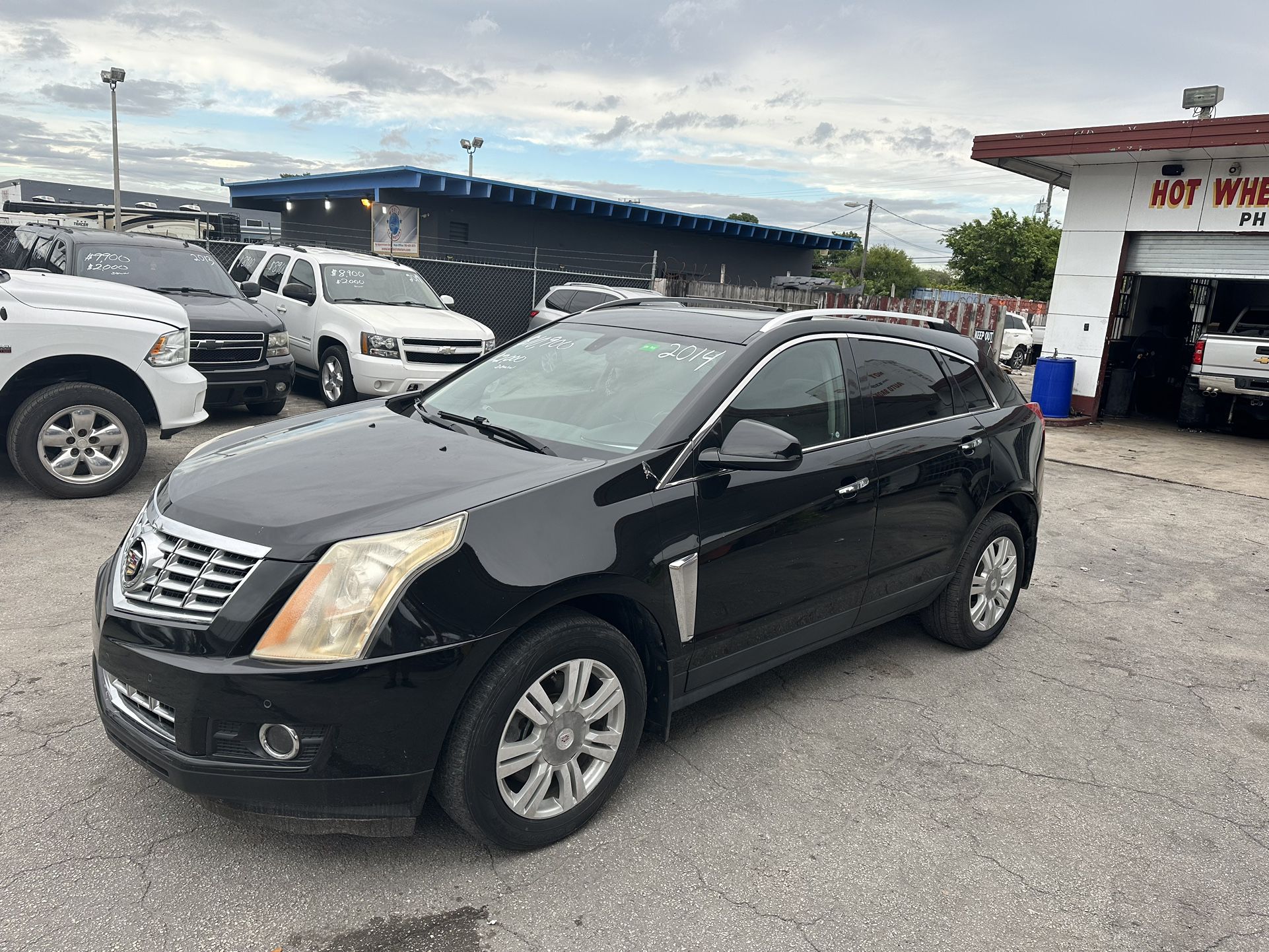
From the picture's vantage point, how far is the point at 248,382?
9016 mm

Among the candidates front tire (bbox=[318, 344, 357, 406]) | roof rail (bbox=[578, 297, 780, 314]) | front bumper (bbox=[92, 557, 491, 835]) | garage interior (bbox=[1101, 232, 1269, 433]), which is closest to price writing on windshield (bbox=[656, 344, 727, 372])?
roof rail (bbox=[578, 297, 780, 314])

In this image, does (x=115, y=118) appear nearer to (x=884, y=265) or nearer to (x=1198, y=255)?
(x=1198, y=255)

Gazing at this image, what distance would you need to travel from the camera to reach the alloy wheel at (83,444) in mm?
6395

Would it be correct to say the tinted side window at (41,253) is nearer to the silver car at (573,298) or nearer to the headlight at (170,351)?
the headlight at (170,351)

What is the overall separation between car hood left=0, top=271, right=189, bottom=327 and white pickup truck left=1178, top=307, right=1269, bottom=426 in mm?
13555

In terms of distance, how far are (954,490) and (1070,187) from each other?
1276cm

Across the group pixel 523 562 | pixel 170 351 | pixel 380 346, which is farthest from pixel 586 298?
pixel 523 562

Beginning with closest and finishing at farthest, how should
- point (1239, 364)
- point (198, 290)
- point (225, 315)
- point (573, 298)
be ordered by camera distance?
point (225, 315) < point (198, 290) < point (1239, 364) < point (573, 298)

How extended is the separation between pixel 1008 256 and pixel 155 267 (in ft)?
180

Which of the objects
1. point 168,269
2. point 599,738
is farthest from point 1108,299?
point 599,738

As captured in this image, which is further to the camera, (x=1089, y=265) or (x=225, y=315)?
(x=1089, y=265)

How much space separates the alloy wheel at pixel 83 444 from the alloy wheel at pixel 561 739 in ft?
16.8

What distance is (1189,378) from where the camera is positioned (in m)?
15.1

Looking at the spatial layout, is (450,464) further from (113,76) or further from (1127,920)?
(113,76)
